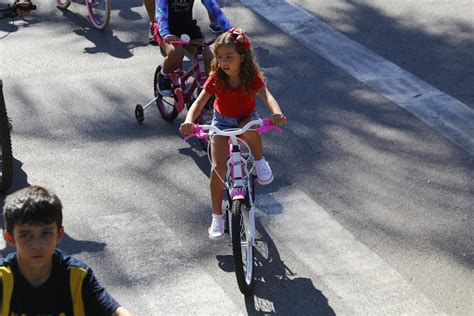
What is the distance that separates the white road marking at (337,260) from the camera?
685cm

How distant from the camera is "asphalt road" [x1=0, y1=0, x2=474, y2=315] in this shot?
712 centimetres

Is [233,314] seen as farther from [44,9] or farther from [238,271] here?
[44,9]

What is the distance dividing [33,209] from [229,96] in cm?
369

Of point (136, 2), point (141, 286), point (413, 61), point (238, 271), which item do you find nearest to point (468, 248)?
point (238, 271)

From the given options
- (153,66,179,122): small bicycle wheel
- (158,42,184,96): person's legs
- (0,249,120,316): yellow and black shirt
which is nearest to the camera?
(0,249,120,316): yellow and black shirt

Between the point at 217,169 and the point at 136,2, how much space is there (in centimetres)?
681

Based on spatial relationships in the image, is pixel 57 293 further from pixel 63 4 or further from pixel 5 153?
pixel 63 4

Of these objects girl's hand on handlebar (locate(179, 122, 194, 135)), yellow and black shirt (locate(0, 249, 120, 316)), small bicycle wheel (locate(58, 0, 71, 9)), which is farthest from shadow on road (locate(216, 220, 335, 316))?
small bicycle wheel (locate(58, 0, 71, 9))

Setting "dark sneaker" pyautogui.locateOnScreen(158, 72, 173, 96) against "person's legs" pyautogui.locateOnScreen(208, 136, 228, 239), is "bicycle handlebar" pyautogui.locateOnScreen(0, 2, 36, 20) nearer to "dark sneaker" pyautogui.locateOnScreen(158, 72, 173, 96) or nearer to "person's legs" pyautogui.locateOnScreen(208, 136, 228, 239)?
"dark sneaker" pyautogui.locateOnScreen(158, 72, 173, 96)

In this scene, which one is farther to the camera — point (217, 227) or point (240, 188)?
point (217, 227)

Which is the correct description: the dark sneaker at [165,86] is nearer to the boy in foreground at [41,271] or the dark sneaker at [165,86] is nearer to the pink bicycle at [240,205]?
the pink bicycle at [240,205]

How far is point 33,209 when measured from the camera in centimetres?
382

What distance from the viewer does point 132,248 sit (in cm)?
763

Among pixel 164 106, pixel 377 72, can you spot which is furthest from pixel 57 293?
pixel 377 72
